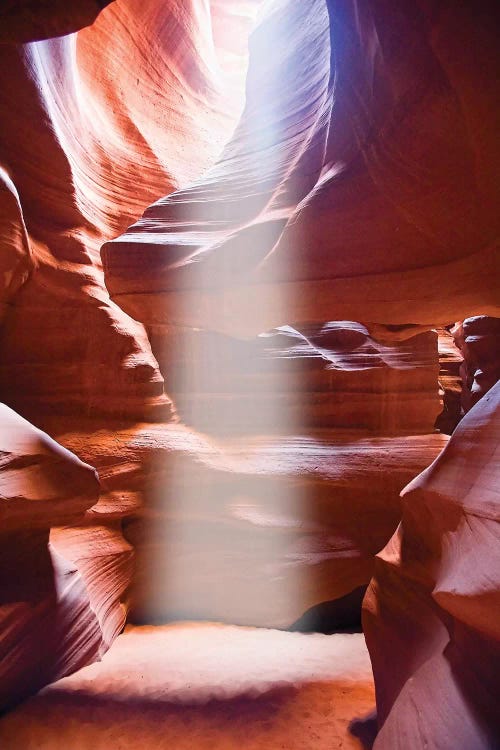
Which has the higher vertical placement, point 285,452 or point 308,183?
point 308,183

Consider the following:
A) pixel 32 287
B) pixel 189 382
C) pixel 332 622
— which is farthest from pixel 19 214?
pixel 332 622

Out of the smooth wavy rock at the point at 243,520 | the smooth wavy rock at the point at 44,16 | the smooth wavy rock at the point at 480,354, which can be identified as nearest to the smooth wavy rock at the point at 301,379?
the smooth wavy rock at the point at 243,520

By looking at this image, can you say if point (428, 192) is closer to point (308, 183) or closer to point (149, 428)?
point (308, 183)

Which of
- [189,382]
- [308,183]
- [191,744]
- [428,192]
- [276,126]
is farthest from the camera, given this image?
[189,382]

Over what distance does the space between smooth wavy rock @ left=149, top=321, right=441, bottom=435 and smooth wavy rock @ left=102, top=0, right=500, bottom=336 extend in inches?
133

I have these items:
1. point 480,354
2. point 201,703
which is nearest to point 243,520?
point 201,703

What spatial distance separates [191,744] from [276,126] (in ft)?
15.4

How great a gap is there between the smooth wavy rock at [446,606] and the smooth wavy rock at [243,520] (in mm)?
2771

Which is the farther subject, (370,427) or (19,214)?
(370,427)

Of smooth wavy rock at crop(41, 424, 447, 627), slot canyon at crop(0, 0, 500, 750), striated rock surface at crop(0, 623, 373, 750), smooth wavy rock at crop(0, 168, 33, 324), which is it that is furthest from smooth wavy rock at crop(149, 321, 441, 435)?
striated rock surface at crop(0, 623, 373, 750)

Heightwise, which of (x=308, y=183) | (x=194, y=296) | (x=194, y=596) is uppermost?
(x=308, y=183)

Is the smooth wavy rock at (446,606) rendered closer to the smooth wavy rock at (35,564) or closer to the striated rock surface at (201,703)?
the striated rock surface at (201,703)

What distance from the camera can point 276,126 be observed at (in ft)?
12.9

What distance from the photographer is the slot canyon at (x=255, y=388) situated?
246 cm
